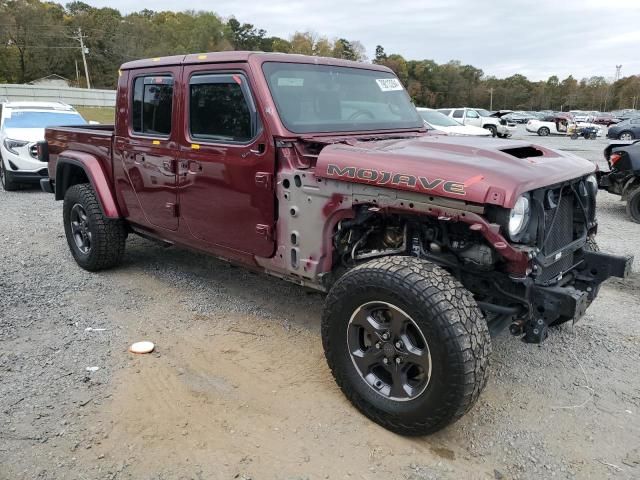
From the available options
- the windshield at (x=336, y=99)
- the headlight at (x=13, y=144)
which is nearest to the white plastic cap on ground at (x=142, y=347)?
the windshield at (x=336, y=99)

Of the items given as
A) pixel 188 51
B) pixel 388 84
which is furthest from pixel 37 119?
pixel 188 51

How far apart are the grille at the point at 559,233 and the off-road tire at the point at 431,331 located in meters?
0.66

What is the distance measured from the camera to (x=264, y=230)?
3713 mm

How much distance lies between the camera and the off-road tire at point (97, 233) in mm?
5223

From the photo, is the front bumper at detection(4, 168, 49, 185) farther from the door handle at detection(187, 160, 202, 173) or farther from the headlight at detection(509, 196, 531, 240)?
the headlight at detection(509, 196, 531, 240)

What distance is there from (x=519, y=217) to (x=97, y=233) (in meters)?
4.06

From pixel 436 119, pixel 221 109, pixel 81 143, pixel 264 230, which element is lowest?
pixel 264 230

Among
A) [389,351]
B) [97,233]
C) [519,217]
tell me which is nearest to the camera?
[519,217]

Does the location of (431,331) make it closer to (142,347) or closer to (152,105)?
(142,347)

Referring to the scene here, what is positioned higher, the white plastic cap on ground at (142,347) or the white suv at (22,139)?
the white suv at (22,139)

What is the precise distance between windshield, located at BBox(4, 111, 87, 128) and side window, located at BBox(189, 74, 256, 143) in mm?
7659

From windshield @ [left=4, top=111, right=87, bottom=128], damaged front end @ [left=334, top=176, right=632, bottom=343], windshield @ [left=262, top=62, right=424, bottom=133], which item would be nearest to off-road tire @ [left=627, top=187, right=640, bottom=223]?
windshield @ [left=262, top=62, right=424, bottom=133]

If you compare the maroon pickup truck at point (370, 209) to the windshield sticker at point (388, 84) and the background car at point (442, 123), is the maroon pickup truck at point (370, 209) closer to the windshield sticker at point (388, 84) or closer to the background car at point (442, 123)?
the windshield sticker at point (388, 84)

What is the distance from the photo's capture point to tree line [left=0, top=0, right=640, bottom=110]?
72312 mm
